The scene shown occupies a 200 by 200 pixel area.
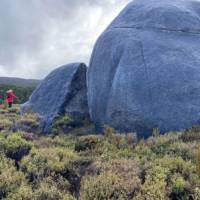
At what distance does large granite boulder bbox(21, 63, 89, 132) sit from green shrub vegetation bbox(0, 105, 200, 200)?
5632mm

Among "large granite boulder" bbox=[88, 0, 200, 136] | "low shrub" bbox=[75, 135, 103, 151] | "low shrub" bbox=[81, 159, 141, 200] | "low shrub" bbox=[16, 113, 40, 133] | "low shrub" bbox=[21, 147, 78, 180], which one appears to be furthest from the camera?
"low shrub" bbox=[16, 113, 40, 133]

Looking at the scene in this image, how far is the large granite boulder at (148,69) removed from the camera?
15.5 metres

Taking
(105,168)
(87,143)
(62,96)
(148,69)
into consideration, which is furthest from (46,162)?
(62,96)

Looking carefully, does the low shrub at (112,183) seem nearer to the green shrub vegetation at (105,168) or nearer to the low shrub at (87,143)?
the green shrub vegetation at (105,168)

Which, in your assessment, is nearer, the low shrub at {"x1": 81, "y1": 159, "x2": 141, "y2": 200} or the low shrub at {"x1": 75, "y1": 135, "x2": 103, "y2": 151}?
the low shrub at {"x1": 81, "y1": 159, "x2": 141, "y2": 200}

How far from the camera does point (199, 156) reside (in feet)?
32.1

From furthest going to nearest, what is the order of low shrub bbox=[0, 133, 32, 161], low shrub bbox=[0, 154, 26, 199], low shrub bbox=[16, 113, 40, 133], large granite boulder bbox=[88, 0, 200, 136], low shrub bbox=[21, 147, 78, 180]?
low shrub bbox=[16, 113, 40, 133] → large granite boulder bbox=[88, 0, 200, 136] → low shrub bbox=[0, 133, 32, 161] → low shrub bbox=[21, 147, 78, 180] → low shrub bbox=[0, 154, 26, 199]

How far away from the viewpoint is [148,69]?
16.4 metres

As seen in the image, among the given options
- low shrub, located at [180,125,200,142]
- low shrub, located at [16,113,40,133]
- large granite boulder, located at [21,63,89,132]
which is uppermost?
large granite boulder, located at [21,63,89,132]

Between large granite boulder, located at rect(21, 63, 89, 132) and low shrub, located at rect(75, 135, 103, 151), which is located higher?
large granite boulder, located at rect(21, 63, 89, 132)

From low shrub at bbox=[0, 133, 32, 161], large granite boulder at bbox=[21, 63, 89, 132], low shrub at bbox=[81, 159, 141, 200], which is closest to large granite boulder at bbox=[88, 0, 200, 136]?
large granite boulder at bbox=[21, 63, 89, 132]

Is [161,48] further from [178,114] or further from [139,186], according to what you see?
[139,186]

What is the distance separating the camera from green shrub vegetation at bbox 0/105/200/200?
9.33 metres

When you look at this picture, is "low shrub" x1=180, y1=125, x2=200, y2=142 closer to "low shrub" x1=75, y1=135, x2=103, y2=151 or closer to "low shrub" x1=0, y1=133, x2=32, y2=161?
"low shrub" x1=75, y1=135, x2=103, y2=151
